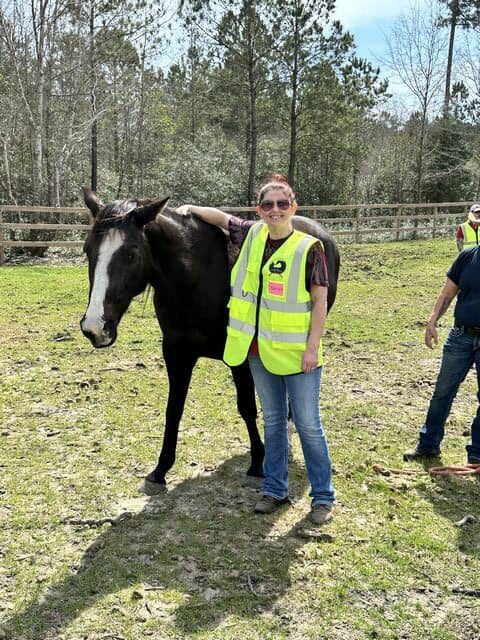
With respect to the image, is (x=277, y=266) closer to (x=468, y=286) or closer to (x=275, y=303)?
(x=275, y=303)

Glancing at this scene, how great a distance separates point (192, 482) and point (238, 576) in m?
1.08

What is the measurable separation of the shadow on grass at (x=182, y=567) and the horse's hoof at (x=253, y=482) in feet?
0.33

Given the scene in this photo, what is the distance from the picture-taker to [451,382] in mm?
3932

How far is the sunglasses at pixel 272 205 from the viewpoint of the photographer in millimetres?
2836

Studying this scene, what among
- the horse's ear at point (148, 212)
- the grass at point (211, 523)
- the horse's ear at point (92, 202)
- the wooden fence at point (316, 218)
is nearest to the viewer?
the grass at point (211, 523)

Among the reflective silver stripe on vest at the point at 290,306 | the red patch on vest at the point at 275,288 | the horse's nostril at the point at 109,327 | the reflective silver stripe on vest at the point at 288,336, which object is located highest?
the red patch on vest at the point at 275,288

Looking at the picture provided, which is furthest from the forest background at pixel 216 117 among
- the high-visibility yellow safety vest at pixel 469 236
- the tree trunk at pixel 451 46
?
the high-visibility yellow safety vest at pixel 469 236

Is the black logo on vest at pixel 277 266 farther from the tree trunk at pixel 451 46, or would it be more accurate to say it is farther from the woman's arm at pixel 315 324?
the tree trunk at pixel 451 46

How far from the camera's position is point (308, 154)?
27.0m

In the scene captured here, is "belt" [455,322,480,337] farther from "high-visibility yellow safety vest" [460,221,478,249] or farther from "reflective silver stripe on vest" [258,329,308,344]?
"high-visibility yellow safety vest" [460,221,478,249]

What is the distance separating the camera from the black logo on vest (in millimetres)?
2855

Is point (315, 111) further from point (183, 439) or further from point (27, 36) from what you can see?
point (183, 439)

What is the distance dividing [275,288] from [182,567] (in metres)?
1.53

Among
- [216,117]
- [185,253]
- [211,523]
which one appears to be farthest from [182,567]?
[216,117]
